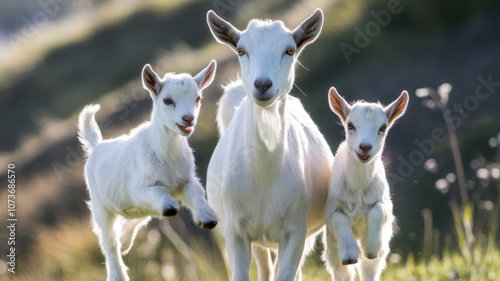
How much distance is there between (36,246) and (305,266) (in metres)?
4.11

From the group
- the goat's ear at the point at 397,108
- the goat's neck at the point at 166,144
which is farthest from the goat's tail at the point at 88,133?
the goat's ear at the point at 397,108

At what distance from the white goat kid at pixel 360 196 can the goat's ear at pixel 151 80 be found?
4.55 feet

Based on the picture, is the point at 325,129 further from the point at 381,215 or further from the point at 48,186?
the point at 381,215

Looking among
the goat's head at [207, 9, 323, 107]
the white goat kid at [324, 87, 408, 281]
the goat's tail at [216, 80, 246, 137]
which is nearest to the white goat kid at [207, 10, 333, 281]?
the goat's head at [207, 9, 323, 107]

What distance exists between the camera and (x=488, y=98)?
59.9ft

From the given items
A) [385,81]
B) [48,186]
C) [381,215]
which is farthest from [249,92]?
[385,81]

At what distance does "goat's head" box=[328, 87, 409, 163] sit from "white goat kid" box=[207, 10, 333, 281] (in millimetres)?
476

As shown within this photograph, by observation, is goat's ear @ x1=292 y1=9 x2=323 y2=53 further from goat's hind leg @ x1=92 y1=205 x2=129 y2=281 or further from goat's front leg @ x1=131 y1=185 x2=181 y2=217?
goat's hind leg @ x1=92 y1=205 x2=129 y2=281

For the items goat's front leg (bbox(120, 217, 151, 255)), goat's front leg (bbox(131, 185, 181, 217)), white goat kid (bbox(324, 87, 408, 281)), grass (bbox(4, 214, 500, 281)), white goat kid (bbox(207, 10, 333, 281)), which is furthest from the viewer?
grass (bbox(4, 214, 500, 281))

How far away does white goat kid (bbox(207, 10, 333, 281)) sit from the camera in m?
6.65

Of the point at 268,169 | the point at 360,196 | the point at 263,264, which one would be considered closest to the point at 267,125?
the point at 268,169

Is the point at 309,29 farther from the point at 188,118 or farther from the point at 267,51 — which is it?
the point at 188,118

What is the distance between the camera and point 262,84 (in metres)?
6.27

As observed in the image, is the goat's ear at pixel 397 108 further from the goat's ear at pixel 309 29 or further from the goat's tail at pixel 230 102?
the goat's tail at pixel 230 102
